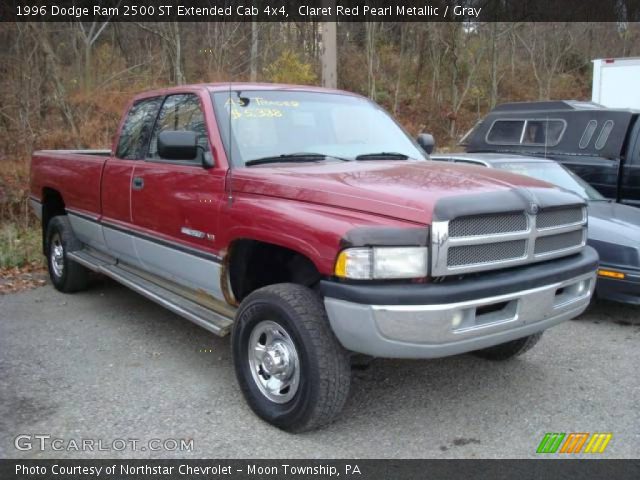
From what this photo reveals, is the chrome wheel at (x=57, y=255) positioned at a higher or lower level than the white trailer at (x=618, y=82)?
lower

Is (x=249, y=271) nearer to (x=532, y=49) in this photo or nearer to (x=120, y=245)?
(x=120, y=245)

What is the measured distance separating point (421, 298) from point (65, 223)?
4.71m

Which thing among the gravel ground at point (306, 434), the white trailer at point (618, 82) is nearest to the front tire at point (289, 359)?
the gravel ground at point (306, 434)

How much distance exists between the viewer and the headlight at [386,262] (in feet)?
9.86

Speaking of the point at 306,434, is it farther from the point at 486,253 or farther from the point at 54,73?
the point at 54,73

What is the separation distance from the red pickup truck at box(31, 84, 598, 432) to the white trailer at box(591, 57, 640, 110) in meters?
10.5

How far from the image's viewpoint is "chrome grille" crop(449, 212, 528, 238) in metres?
3.06

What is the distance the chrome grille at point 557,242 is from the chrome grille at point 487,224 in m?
0.21

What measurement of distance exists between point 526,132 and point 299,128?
5840 millimetres

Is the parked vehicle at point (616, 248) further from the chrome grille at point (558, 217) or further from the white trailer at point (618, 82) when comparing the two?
the white trailer at point (618, 82)

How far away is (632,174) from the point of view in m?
7.67

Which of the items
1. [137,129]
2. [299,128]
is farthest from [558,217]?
[137,129]
